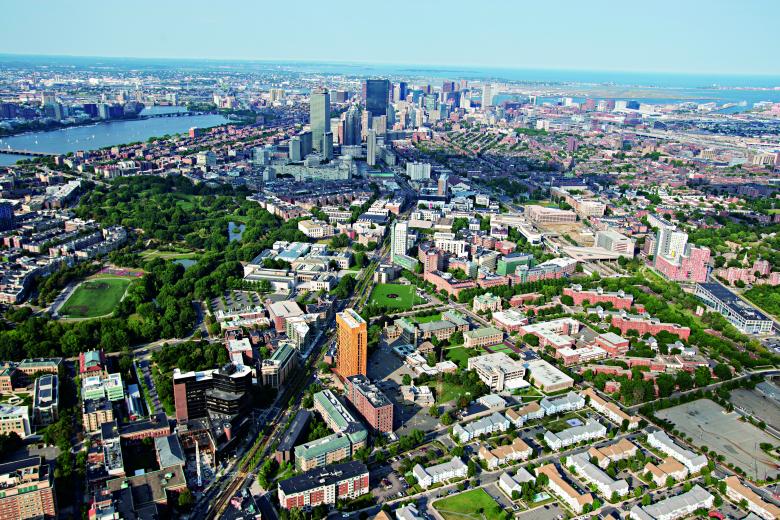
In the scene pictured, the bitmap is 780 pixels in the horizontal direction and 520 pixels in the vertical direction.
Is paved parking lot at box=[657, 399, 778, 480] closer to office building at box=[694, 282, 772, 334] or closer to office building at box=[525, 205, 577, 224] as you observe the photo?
office building at box=[694, 282, 772, 334]

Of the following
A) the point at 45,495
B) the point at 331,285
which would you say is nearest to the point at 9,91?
the point at 331,285

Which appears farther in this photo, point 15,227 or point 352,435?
point 15,227

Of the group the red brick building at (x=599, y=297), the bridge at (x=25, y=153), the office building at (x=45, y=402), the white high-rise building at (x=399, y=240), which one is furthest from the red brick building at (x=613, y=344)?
the bridge at (x=25, y=153)

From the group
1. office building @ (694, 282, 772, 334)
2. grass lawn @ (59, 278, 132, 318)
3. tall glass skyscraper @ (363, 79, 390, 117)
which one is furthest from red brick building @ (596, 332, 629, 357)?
tall glass skyscraper @ (363, 79, 390, 117)

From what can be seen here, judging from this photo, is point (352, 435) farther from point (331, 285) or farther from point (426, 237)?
point (426, 237)

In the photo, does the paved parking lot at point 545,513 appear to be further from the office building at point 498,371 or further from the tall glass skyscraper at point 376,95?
Answer: the tall glass skyscraper at point 376,95

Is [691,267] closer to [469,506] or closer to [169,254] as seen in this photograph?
[469,506]

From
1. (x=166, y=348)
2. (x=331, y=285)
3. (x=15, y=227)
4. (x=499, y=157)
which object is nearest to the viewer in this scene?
(x=166, y=348)
